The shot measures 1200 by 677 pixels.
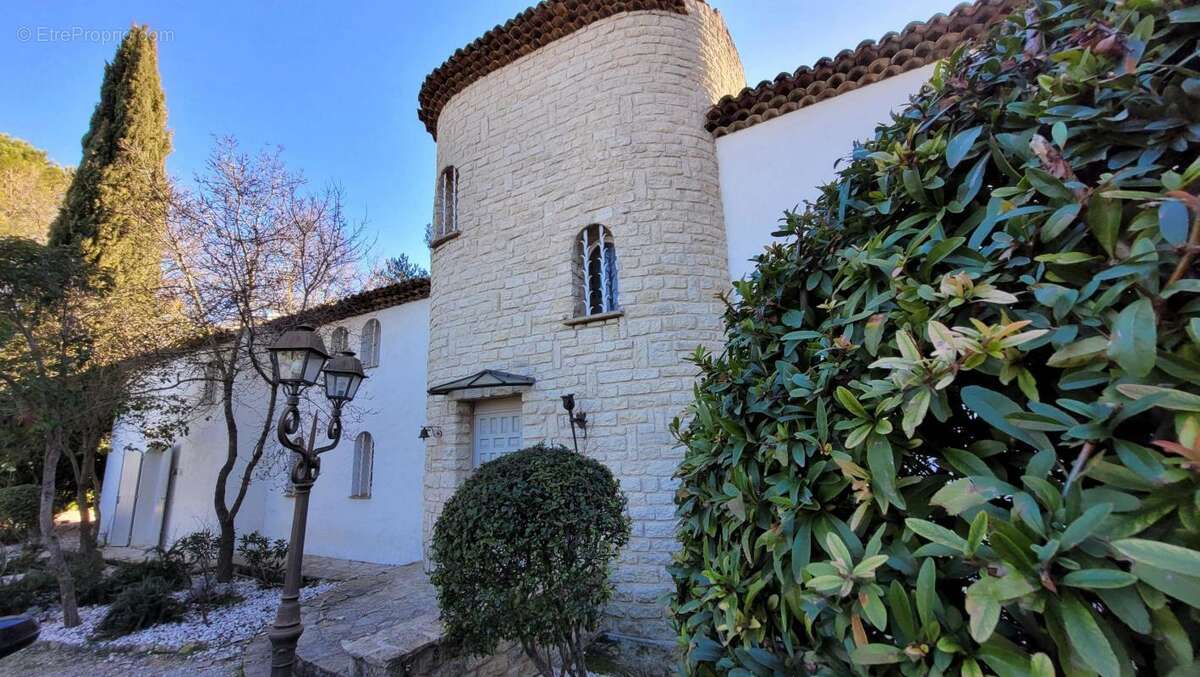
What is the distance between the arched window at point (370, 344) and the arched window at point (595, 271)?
210 inches

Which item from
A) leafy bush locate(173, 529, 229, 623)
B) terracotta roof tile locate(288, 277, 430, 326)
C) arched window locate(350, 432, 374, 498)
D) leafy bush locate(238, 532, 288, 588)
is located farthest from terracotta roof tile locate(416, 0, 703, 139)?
leafy bush locate(173, 529, 229, 623)

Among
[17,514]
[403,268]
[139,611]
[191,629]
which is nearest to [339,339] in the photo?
[139,611]

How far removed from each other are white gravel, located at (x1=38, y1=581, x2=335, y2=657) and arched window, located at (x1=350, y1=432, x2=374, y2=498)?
2.39m

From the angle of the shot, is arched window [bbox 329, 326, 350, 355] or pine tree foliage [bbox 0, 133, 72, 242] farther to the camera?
pine tree foliage [bbox 0, 133, 72, 242]

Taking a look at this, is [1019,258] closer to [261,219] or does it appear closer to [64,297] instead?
[261,219]

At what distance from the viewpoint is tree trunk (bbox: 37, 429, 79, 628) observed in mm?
6398

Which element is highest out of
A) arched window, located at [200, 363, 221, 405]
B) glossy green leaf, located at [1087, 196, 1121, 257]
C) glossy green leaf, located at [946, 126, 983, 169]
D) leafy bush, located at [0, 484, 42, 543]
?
arched window, located at [200, 363, 221, 405]

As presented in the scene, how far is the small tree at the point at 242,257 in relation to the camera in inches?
297

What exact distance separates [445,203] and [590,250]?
3.19m

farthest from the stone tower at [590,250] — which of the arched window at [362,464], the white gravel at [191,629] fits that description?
the arched window at [362,464]

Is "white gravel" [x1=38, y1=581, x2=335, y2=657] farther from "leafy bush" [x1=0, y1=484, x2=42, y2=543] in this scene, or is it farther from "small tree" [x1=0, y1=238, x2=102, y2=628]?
"leafy bush" [x1=0, y1=484, x2=42, y2=543]

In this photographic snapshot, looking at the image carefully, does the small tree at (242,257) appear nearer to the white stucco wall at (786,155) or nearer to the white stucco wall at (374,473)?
the white stucco wall at (374,473)

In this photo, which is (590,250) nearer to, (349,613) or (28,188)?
(349,613)

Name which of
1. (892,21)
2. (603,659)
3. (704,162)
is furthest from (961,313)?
(892,21)
